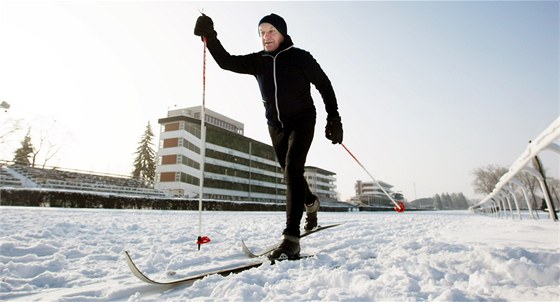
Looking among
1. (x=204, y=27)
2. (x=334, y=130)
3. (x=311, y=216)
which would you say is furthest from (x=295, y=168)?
(x=204, y=27)

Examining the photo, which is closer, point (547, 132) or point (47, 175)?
point (547, 132)

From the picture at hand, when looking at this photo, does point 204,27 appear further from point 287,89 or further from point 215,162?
point 215,162

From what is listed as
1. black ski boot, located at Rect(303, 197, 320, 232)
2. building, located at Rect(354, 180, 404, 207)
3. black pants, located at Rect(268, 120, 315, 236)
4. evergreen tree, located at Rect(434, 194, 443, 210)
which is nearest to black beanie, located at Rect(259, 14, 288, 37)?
black pants, located at Rect(268, 120, 315, 236)

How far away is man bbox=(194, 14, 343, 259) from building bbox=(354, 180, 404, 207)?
3786 inches

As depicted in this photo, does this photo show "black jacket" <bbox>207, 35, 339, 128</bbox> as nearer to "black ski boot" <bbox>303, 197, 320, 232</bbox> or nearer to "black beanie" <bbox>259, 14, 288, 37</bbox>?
"black beanie" <bbox>259, 14, 288, 37</bbox>

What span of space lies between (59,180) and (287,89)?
1347 inches

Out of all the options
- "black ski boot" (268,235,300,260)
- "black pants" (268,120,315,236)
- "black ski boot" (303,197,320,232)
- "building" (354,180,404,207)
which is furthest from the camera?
"building" (354,180,404,207)

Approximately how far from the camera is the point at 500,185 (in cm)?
693

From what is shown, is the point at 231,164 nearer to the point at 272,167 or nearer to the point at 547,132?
the point at 272,167

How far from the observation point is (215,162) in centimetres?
4841

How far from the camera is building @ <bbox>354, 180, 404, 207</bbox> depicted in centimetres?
10366

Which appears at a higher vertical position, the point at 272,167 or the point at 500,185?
the point at 272,167

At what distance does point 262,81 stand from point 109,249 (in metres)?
2.51

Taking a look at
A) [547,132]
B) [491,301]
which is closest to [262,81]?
[491,301]
